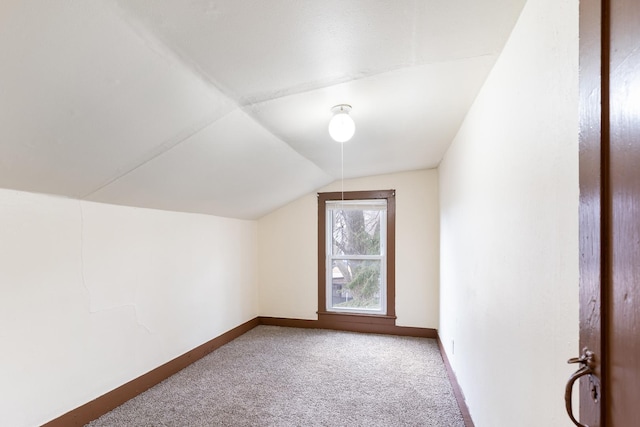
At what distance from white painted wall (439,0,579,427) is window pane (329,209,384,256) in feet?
7.61

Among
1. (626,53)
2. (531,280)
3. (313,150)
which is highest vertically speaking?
(313,150)

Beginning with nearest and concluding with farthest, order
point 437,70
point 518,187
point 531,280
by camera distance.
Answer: point 531,280 < point 518,187 < point 437,70

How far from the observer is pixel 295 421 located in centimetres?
231

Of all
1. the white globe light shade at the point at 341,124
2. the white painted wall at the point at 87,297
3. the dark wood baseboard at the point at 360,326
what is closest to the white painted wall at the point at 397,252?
the dark wood baseboard at the point at 360,326

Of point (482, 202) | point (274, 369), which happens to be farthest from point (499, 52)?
point (274, 369)

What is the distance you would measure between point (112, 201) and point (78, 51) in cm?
149

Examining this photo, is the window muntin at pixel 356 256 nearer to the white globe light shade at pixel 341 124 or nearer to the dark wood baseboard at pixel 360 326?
the dark wood baseboard at pixel 360 326

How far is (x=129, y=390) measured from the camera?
259 cm

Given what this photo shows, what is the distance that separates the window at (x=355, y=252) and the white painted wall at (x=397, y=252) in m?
0.10

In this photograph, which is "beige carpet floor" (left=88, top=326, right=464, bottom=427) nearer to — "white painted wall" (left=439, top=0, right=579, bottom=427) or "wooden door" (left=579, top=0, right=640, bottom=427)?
"white painted wall" (left=439, top=0, right=579, bottom=427)

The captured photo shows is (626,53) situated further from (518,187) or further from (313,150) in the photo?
(313,150)

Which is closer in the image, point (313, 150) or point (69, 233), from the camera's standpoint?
point (69, 233)

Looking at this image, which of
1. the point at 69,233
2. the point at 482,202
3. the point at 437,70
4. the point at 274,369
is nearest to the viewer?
the point at 437,70

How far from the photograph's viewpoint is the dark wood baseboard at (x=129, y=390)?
2.16m
